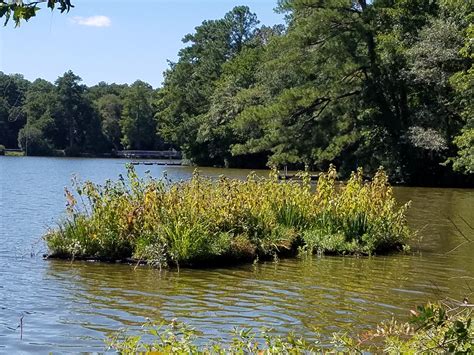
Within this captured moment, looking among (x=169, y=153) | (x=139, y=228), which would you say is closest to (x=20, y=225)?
(x=139, y=228)

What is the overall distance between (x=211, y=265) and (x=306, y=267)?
1779 millimetres

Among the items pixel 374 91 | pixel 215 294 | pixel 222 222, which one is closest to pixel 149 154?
pixel 374 91

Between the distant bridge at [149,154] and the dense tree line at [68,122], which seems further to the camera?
the dense tree line at [68,122]

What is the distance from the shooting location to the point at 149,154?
108 meters

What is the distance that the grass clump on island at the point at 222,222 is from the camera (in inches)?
484

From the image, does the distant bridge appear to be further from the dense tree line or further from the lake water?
the lake water

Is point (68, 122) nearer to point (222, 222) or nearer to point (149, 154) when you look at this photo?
point (149, 154)

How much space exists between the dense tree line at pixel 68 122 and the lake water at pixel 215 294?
94068 mm

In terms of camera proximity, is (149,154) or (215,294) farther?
(149,154)

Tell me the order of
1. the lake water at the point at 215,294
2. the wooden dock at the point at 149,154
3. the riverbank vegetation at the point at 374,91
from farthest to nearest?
the wooden dock at the point at 149,154, the riverbank vegetation at the point at 374,91, the lake water at the point at 215,294

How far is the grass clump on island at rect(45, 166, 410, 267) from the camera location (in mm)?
12305

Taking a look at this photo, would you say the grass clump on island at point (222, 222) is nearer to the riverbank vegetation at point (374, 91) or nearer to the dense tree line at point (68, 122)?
the riverbank vegetation at point (374, 91)

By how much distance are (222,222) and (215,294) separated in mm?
3010

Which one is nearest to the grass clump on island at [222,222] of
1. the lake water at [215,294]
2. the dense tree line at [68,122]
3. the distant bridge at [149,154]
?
the lake water at [215,294]
